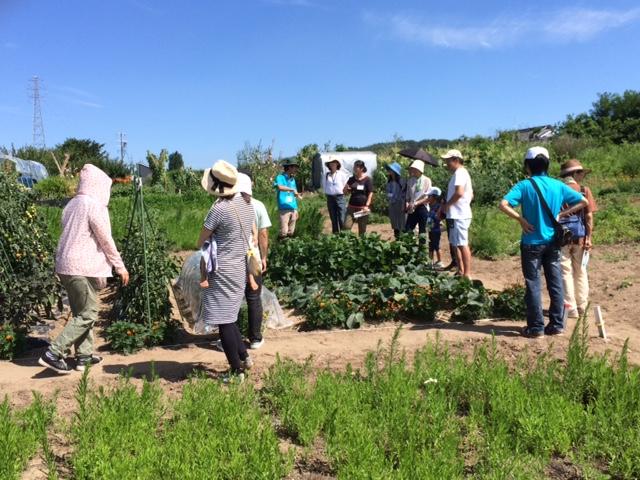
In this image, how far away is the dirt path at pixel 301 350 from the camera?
4.50 meters

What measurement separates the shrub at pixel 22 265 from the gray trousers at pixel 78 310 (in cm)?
89

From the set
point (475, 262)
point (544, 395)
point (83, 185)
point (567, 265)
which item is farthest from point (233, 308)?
point (475, 262)

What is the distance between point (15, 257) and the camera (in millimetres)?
5848

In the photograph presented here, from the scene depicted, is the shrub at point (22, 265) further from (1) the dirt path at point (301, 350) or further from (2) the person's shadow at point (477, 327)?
(2) the person's shadow at point (477, 327)

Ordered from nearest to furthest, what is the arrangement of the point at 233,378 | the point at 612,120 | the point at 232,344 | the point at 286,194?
the point at 233,378 < the point at 232,344 < the point at 286,194 < the point at 612,120

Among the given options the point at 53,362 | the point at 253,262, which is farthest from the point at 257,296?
the point at 53,362

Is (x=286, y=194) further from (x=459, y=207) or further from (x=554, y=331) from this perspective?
(x=554, y=331)

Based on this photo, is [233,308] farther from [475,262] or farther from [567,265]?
[475,262]

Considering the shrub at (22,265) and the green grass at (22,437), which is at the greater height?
the shrub at (22,265)

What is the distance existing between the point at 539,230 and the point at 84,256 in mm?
3879

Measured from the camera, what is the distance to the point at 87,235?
15.0 ft

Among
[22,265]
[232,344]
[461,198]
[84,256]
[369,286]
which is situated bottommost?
[232,344]

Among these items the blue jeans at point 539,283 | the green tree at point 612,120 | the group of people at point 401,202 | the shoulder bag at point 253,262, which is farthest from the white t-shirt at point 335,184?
the green tree at point 612,120

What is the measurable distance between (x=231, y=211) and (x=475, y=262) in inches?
247
